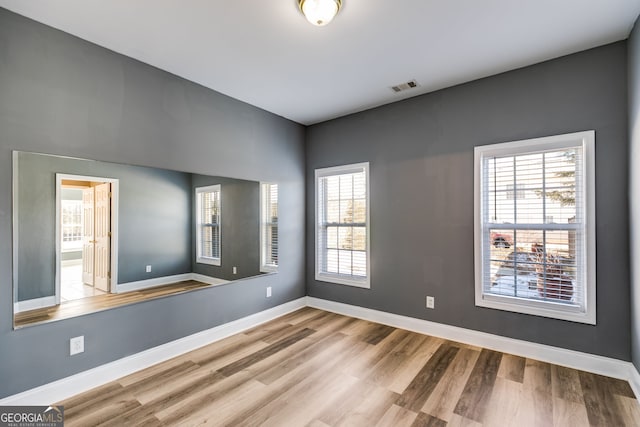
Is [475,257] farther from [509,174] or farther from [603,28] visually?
[603,28]

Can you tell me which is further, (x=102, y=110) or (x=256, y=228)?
(x=256, y=228)

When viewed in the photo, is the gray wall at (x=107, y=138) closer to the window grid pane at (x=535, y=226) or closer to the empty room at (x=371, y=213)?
the empty room at (x=371, y=213)

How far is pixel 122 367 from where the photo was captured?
95.6 inches

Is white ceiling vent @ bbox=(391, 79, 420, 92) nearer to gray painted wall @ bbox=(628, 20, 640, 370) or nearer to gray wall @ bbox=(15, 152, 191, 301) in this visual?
gray painted wall @ bbox=(628, 20, 640, 370)

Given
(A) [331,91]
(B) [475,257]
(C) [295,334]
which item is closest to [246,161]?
(A) [331,91]

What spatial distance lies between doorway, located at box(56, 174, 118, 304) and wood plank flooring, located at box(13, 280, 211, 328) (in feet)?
0.15

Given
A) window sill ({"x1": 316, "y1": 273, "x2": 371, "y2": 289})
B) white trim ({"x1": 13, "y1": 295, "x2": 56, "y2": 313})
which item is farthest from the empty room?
window sill ({"x1": 316, "y1": 273, "x2": 371, "y2": 289})

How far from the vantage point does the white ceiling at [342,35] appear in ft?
6.46

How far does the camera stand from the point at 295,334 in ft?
10.9

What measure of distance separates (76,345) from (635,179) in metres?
4.34

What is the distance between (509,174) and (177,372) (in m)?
3.53

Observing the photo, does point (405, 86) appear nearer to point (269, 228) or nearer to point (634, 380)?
point (269, 228)

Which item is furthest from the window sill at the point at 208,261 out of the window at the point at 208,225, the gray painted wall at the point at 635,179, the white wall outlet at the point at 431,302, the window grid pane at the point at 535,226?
the gray painted wall at the point at 635,179

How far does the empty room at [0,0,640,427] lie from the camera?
79.2 inches
